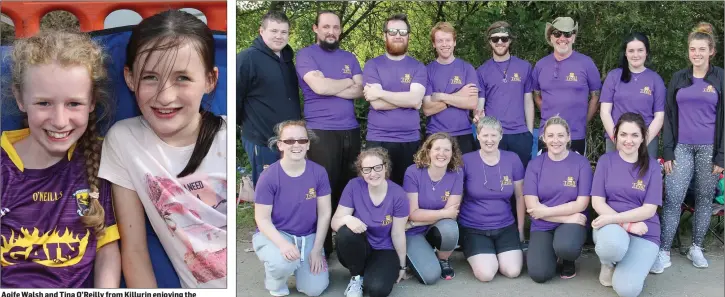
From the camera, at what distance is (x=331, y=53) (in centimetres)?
468

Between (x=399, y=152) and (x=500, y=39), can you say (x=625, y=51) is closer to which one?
(x=500, y=39)

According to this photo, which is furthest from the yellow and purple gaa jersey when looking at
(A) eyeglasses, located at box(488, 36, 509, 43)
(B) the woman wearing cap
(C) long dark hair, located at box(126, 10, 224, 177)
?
(B) the woman wearing cap

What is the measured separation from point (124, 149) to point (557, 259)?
273 cm

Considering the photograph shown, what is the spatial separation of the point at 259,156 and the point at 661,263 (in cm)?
270

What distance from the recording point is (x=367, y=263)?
430cm

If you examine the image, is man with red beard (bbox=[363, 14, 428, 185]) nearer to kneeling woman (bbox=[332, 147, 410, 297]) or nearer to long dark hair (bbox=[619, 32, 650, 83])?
Answer: kneeling woman (bbox=[332, 147, 410, 297])

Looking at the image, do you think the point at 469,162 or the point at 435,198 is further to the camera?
the point at 469,162

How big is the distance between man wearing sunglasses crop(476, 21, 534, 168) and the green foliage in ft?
1.61

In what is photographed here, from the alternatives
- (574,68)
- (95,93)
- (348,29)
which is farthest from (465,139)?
(95,93)

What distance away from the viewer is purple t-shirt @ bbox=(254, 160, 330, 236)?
14.1ft

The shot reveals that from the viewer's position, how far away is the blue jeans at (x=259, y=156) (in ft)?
15.3

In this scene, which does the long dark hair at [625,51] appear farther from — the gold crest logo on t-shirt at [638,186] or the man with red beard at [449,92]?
the man with red beard at [449,92]

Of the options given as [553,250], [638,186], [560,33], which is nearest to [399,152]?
[553,250]

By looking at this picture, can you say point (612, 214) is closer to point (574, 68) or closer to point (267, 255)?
point (574, 68)
